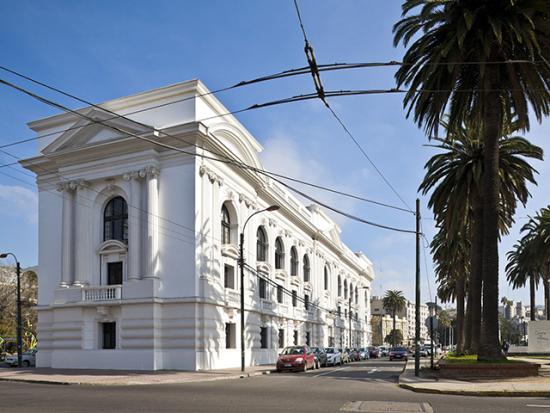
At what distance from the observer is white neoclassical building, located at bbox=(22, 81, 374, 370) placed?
35.4m

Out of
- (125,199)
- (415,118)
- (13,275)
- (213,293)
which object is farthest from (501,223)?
(13,275)

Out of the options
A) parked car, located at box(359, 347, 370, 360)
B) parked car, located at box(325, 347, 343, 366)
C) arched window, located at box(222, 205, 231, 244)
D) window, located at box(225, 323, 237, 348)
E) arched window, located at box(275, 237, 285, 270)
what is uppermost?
arched window, located at box(222, 205, 231, 244)

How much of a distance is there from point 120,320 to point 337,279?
46870 mm

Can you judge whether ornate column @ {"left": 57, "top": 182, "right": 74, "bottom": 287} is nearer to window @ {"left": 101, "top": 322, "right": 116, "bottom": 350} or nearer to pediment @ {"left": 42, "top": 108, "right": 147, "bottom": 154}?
pediment @ {"left": 42, "top": 108, "right": 147, "bottom": 154}

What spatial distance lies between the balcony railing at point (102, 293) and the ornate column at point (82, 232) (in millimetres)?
1087

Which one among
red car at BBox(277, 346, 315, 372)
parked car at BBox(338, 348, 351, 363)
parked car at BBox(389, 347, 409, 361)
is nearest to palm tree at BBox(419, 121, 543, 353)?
red car at BBox(277, 346, 315, 372)

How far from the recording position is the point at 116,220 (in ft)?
128

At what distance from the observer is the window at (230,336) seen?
132ft

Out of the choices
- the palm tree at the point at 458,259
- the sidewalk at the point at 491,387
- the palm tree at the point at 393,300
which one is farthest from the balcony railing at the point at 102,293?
the palm tree at the point at 393,300

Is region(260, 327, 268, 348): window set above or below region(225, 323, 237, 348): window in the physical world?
below

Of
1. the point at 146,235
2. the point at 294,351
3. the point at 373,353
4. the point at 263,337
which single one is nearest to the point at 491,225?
the point at 294,351

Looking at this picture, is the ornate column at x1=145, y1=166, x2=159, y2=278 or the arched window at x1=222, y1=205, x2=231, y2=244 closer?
the ornate column at x1=145, y1=166, x2=159, y2=278

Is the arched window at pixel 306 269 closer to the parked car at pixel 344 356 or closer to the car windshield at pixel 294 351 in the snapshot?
the parked car at pixel 344 356

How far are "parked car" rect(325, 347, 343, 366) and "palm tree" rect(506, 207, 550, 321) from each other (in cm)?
2006
